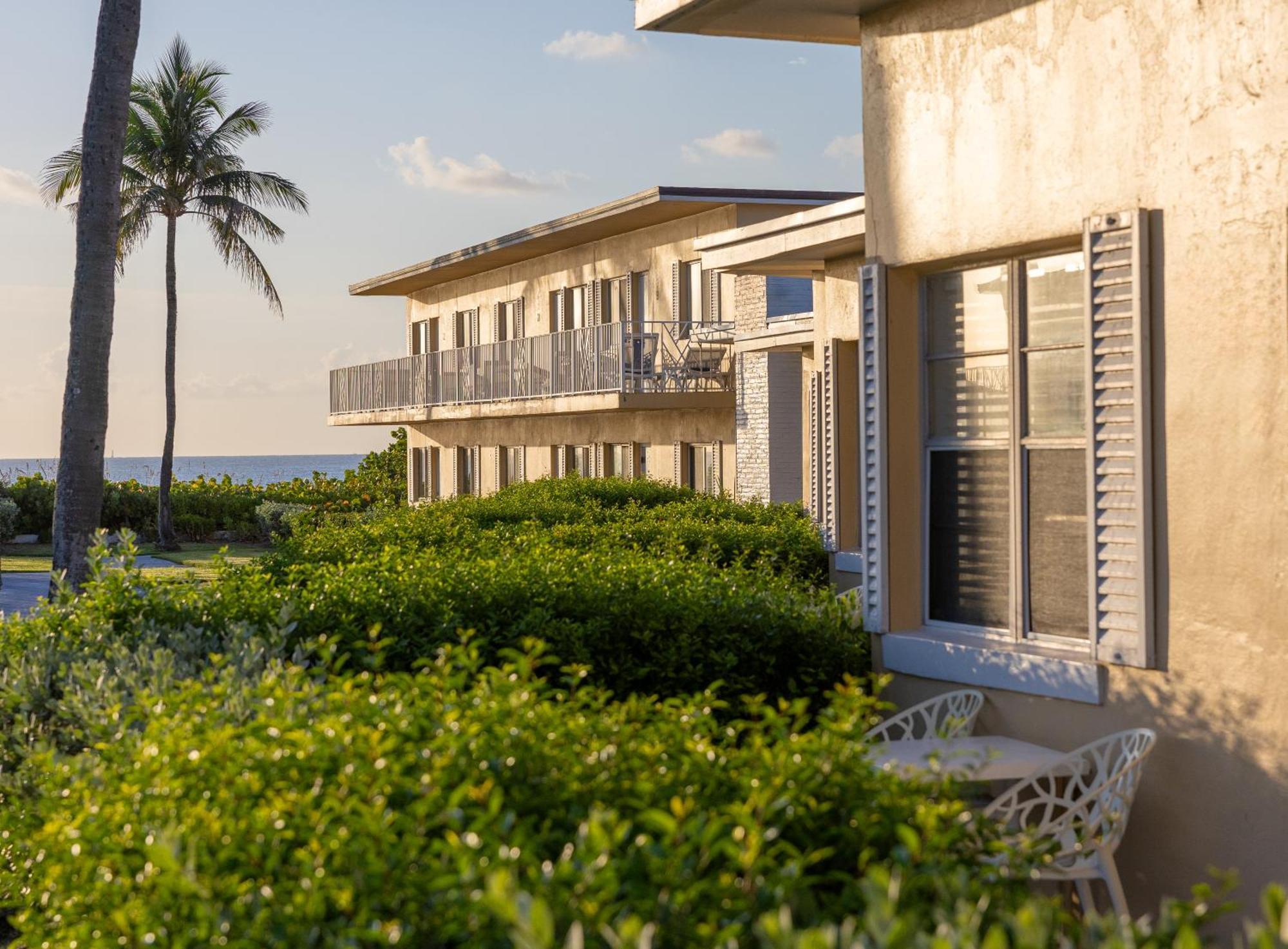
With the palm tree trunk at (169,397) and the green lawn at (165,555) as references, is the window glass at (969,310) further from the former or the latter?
the palm tree trunk at (169,397)

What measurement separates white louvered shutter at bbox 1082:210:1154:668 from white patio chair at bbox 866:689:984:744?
2.61 feet

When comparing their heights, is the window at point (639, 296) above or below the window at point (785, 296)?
above

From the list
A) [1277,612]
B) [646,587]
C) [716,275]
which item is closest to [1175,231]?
[1277,612]

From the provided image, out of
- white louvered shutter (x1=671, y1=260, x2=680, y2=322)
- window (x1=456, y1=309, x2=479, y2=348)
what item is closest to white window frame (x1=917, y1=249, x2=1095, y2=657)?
white louvered shutter (x1=671, y1=260, x2=680, y2=322)

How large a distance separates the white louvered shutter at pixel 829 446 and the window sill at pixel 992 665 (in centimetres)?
676

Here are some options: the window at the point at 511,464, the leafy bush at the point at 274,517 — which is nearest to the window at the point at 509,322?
the window at the point at 511,464

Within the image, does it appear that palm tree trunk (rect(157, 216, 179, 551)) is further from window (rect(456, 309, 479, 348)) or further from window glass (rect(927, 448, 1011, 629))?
window glass (rect(927, 448, 1011, 629))

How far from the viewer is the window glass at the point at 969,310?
7551 millimetres

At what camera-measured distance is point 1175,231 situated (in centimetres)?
650

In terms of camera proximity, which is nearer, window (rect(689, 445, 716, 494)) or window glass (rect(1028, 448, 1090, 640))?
window glass (rect(1028, 448, 1090, 640))

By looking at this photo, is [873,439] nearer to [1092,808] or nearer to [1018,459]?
[1018,459]

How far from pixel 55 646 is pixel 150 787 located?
3.30 m

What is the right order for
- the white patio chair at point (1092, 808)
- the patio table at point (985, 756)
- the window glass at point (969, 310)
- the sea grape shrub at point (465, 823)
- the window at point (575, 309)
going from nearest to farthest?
the sea grape shrub at point (465, 823) < the white patio chair at point (1092, 808) < the patio table at point (985, 756) < the window glass at point (969, 310) < the window at point (575, 309)

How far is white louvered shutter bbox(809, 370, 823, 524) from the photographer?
52.1ft
